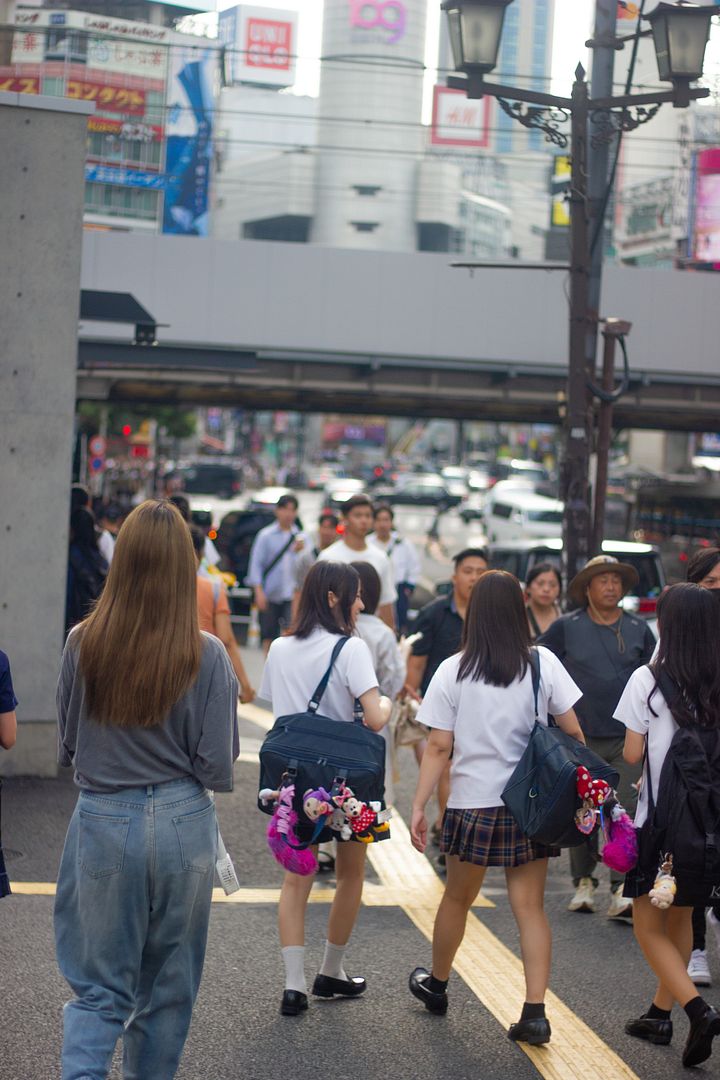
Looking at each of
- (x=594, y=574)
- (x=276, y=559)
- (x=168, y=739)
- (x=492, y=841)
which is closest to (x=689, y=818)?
(x=492, y=841)

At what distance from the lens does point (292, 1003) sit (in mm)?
4973

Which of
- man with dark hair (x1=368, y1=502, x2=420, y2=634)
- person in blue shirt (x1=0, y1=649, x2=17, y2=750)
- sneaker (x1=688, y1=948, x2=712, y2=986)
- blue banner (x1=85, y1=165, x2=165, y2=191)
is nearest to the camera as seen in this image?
person in blue shirt (x1=0, y1=649, x2=17, y2=750)

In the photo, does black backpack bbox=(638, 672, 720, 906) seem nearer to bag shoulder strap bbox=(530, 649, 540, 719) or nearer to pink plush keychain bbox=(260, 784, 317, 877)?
bag shoulder strap bbox=(530, 649, 540, 719)

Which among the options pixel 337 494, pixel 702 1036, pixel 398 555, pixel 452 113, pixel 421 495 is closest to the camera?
pixel 702 1036

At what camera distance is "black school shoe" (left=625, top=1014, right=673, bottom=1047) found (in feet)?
16.0

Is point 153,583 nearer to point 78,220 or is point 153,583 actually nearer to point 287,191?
point 78,220

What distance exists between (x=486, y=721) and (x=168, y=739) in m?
1.66

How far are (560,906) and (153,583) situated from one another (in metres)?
4.10

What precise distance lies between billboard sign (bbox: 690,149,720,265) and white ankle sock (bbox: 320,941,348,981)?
46736 millimetres

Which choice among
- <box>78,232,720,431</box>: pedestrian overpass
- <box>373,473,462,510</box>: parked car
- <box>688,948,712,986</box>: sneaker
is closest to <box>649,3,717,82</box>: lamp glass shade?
<box>688,948,712,986</box>: sneaker

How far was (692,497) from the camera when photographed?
34375 mm

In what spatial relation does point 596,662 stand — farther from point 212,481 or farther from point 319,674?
point 212,481

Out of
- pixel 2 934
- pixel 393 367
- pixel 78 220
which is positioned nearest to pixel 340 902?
pixel 2 934

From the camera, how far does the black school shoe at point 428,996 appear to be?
5.07 m
